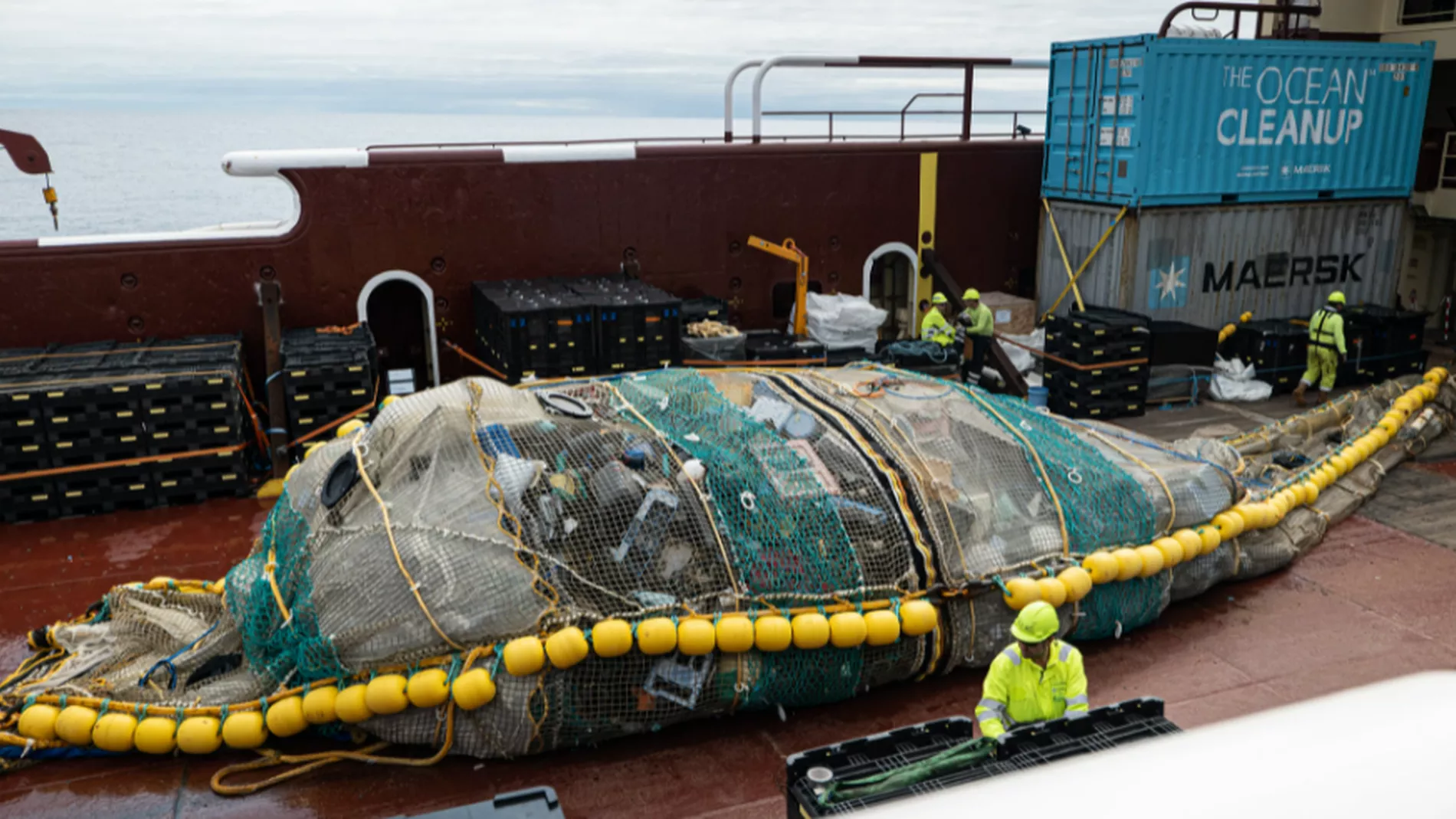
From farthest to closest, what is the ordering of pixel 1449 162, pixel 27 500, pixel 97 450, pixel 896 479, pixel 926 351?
1. pixel 1449 162
2. pixel 926 351
3. pixel 97 450
4. pixel 27 500
5. pixel 896 479

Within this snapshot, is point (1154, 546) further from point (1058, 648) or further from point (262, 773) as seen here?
point (262, 773)

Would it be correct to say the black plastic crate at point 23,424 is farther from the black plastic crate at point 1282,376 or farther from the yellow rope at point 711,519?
the black plastic crate at point 1282,376

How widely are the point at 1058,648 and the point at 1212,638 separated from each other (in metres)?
2.88

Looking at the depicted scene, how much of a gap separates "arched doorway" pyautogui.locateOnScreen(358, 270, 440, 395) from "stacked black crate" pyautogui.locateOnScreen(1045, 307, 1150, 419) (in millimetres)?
7877

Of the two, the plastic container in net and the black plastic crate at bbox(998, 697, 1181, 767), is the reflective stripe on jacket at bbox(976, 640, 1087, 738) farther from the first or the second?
the plastic container in net

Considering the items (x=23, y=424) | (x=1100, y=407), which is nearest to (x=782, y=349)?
(x=1100, y=407)

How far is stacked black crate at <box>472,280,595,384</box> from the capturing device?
11836mm

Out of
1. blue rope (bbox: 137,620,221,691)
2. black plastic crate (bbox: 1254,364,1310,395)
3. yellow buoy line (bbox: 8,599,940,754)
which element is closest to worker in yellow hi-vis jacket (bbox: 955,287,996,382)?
black plastic crate (bbox: 1254,364,1310,395)

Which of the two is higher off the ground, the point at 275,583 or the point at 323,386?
the point at 323,386

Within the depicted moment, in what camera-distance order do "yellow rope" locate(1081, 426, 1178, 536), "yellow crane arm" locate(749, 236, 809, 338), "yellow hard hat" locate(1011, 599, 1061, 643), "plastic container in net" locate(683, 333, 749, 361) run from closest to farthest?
"yellow hard hat" locate(1011, 599, 1061, 643)
"yellow rope" locate(1081, 426, 1178, 536)
"plastic container in net" locate(683, 333, 749, 361)
"yellow crane arm" locate(749, 236, 809, 338)

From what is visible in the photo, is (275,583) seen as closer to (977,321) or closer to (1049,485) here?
(1049,485)

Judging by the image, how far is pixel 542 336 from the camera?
11930mm

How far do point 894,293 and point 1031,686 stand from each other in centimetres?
1217

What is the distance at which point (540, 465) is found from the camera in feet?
21.8
